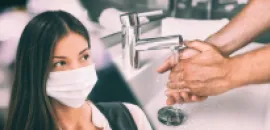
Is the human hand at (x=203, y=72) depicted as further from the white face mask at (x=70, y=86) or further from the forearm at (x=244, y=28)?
the white face mask at (x=70, y=86)

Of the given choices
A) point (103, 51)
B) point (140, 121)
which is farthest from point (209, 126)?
point (103, 51)

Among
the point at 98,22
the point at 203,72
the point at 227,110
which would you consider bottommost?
the point at 227,110

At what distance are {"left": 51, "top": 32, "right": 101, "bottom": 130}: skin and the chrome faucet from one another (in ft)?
0.51

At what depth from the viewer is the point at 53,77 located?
0.46 m

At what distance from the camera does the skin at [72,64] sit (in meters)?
0.45

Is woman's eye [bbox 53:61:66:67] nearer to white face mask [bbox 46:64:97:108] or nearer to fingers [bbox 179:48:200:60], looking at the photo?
white face mask [bbox 46:64:97:108]

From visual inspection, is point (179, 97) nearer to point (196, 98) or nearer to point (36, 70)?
point (196, 98)

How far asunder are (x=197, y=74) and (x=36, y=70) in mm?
321

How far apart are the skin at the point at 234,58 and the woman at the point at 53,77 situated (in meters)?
0.21

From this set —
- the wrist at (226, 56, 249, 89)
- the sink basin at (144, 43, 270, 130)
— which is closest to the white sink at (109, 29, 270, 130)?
the sink basin at (144, 43, 270, 130)

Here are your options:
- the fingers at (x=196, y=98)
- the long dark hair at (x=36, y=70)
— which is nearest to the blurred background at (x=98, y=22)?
the long dark hair at (x=36, y=70)

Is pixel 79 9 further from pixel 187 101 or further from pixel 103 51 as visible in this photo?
pixel 187 101

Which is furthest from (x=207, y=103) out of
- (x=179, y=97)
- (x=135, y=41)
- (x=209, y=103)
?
(x=135, y=41)

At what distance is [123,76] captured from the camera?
60 centimetres
